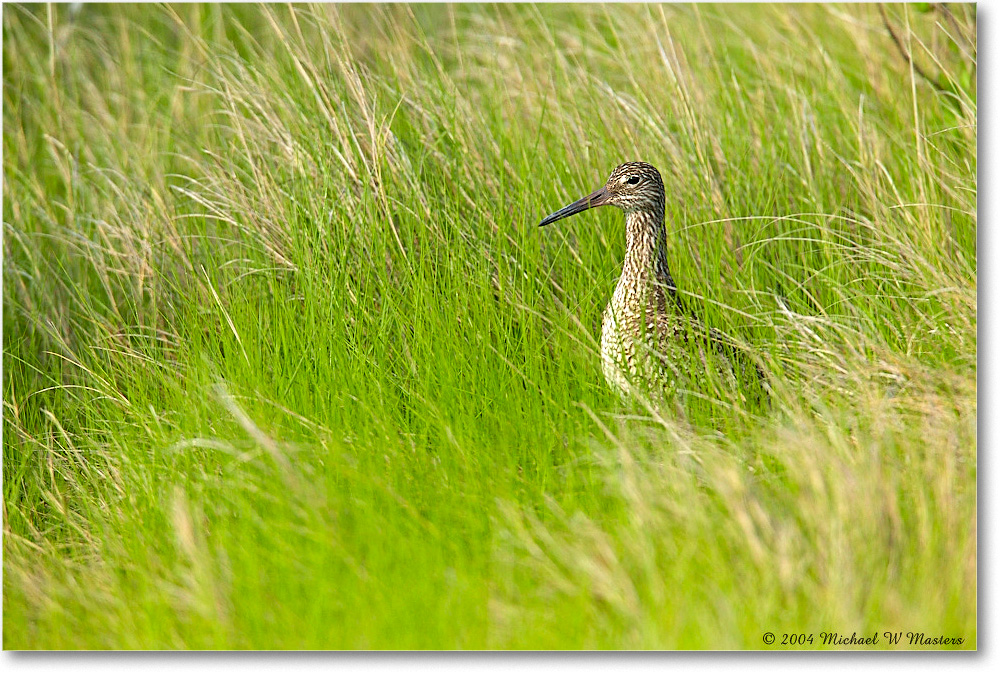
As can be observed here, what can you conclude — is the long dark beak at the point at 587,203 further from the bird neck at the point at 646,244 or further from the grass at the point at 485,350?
the grass at the point at 485,350

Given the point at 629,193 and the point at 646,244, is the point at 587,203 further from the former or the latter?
the point at 646,244

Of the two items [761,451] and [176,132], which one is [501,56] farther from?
[761,451]

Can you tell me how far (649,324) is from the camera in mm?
3672

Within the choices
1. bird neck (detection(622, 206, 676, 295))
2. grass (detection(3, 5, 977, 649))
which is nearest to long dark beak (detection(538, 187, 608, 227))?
bird neck (detection(622, 206, 676, 295))

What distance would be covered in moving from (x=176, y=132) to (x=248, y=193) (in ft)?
2.99

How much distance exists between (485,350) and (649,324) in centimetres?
58

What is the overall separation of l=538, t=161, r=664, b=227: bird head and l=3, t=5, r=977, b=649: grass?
264 millimetres

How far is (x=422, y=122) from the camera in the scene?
454 centimetres

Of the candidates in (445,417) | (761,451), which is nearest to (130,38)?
(445,417)

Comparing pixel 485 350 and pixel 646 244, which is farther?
pixel 646 244

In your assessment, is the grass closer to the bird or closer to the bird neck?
the bird

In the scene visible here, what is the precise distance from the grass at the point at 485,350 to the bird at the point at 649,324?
10 cm

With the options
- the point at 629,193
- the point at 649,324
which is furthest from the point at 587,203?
the point at 649,324

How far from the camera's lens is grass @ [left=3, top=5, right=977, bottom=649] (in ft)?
9.69
